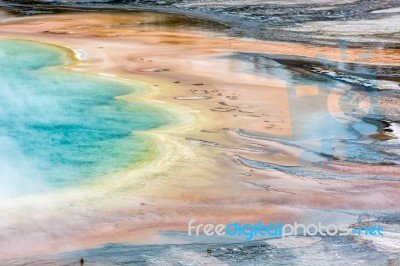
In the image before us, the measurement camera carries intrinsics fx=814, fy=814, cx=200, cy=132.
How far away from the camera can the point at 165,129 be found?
6.04 metres

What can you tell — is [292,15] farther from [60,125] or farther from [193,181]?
[193,181]

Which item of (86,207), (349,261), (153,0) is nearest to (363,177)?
(349,261)

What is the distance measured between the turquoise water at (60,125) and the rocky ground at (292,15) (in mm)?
3346

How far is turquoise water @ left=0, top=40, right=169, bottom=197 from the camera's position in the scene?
5.05 m

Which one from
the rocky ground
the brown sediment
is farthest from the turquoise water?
the rocky ground

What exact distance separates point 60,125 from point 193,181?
182cm

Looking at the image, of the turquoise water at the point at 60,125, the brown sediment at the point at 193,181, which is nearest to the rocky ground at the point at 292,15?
the brown sediment at the point at 193,181

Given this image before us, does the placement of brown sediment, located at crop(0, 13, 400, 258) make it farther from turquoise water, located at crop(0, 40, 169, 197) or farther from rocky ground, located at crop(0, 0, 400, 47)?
rocky ground, located at crop(0, 0, 400, 47)

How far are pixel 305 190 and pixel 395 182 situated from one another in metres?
0.59

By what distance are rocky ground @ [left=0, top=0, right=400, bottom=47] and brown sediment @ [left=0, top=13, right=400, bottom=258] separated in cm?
173

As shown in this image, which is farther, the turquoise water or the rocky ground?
the rocky ground

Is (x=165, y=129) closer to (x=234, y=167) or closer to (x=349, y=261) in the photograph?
(x=234, y=167)

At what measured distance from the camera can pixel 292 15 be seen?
1195 cm

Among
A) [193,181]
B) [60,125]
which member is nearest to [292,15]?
[60,125]
